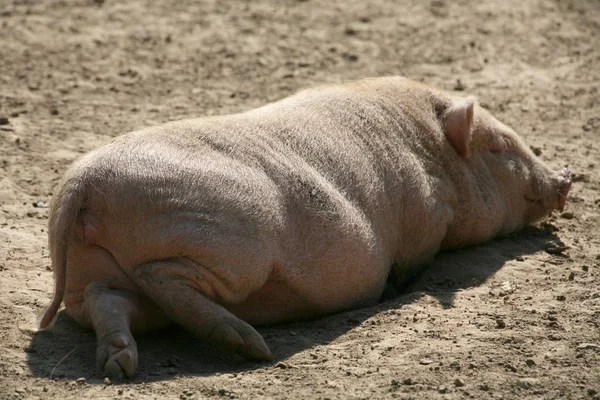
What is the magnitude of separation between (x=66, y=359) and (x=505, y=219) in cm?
352

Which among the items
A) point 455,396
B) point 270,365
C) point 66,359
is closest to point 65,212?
point 66,359

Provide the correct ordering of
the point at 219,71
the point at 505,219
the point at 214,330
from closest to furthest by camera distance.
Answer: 1. the point at 214,330
2. the point at 505,219
3. the point at 219,71

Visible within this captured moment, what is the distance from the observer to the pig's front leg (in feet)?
18.3

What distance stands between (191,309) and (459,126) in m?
2.67

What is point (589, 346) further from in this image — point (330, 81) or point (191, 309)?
point (330, 81)

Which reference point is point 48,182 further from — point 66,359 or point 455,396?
point 455,396

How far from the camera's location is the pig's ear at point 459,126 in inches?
292

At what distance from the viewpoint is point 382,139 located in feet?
22.8

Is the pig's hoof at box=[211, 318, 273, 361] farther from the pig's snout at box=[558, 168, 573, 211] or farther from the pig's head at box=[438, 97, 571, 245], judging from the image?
the pig's snout at box=[558, 168, 573, 211]

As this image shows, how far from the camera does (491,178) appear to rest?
A: 25.3 feet

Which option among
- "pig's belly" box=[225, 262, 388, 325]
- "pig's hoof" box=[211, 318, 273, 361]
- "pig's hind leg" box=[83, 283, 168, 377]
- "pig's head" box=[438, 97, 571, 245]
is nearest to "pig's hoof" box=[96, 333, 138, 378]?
"pig's hind leg" box=[83, 283, 168, 377]

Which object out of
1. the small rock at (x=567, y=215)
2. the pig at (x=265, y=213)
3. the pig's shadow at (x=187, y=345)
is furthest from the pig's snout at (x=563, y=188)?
the pig's shadow at (x=187, y=345)

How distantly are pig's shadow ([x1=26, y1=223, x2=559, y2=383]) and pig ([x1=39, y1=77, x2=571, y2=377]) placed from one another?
0.09 m

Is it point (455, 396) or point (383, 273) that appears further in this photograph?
point (383, 273)
